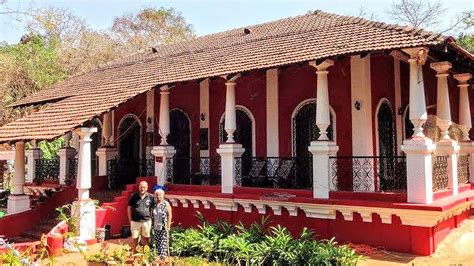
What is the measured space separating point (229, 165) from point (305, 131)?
2392 millimetres

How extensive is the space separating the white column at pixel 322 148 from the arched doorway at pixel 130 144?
26.2 feet

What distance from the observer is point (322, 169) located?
9.81 metres

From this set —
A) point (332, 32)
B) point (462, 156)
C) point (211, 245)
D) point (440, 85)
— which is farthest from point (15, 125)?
point (462, 156)

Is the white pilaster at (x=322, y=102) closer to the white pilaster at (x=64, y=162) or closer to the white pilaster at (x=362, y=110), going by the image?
the white pilaster at (x=362, y=110)

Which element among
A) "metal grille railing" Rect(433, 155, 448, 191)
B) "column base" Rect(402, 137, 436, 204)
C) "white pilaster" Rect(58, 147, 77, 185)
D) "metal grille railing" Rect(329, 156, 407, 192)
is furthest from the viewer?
"white pilaster" Rect(58, 147, 77, 185)

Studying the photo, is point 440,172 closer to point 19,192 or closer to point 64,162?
point 19,192

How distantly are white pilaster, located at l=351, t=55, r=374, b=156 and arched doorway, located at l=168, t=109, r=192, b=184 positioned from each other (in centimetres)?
559

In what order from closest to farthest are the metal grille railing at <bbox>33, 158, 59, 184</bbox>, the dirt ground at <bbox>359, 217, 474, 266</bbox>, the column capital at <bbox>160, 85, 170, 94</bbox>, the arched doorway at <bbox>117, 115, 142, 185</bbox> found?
1. the dirt ground at <bbox>359, 217, 474, 266</bbox>
2. the column capital at <bbox>160, 85, 170, 94</bbox>
3. the arched doorway at <bbox>117, 115, 142, 185</bbox>
4. the metal grille railing at <bbox>33, 158, 59, 184</bbox>

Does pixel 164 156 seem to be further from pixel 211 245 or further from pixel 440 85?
pixel 440 85

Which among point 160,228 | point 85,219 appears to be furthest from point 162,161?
point 160,228

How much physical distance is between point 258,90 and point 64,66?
68.2 feet

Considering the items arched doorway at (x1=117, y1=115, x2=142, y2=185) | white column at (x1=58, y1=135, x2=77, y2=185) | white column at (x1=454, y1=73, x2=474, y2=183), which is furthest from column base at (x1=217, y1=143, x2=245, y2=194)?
white column at (x1=58, y1=135, x2=77, y2=185)

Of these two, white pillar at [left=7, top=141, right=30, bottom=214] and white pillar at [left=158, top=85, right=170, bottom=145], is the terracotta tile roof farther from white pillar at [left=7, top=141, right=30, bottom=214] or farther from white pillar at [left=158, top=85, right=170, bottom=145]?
white pillar at [left=7, top=141, right=30, bottom=214]

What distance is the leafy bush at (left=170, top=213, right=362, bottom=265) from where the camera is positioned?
7.89 m
